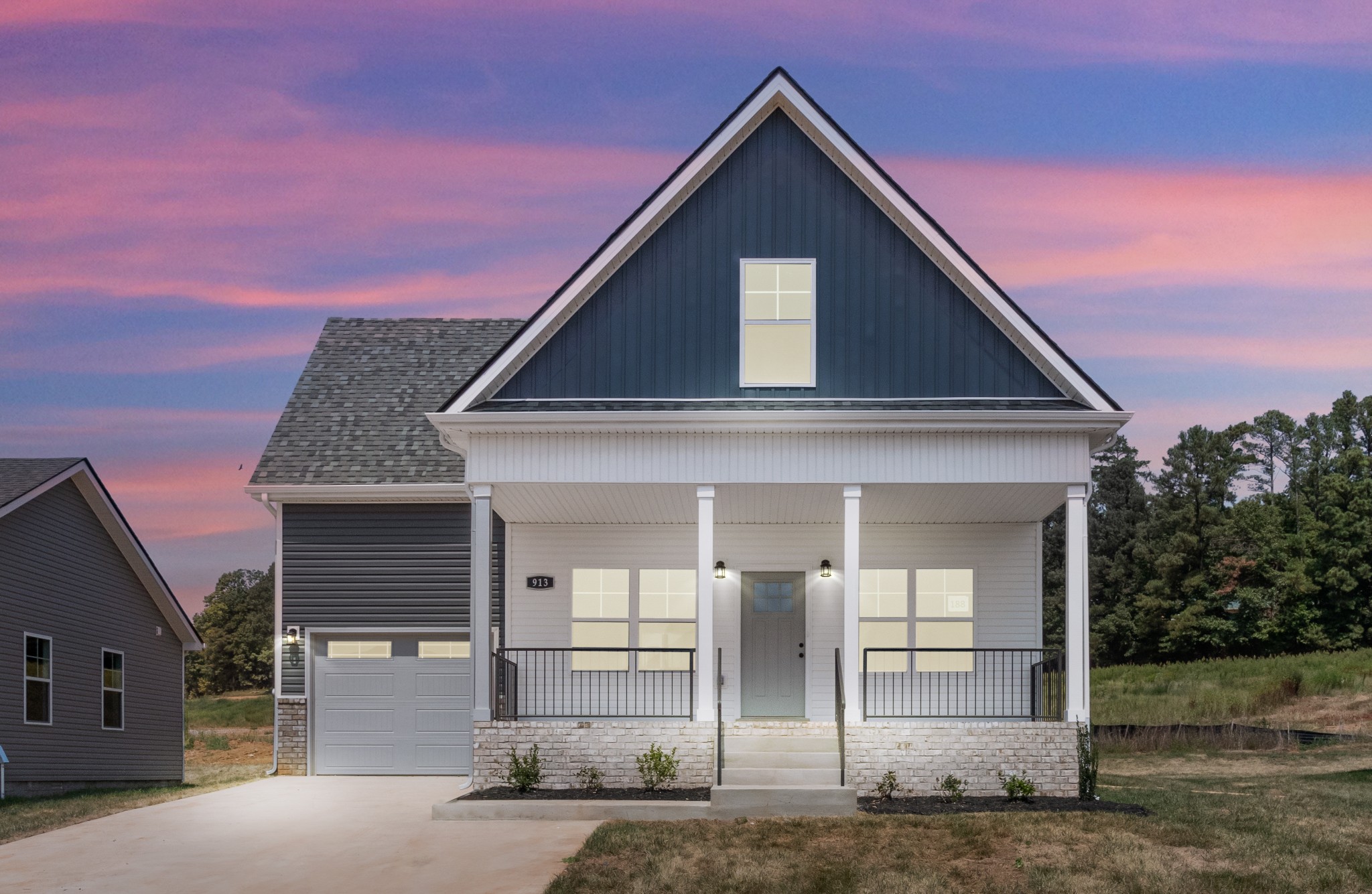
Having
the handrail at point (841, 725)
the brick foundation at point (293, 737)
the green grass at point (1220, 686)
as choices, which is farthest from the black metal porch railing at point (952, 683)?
the green grass at point (1220, 686)

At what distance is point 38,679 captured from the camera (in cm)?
1931

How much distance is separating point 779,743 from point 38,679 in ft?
37.1

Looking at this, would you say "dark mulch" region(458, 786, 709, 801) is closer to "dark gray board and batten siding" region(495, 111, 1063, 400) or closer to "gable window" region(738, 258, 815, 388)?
"dark gray board and batten siding" region(495, 111, 1063, 400)

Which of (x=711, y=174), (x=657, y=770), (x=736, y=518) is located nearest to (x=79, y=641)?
(x=736, y=518)

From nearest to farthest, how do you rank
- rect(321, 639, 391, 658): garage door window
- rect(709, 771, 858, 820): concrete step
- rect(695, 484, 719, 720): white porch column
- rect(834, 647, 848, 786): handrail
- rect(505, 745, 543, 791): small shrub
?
rect(709, 771, 858, 820): concrete step, rect(834, 647, 848, 786): handrail, rect(505, 745, 543, 791): small shrub, rect(695, 484, 719, 720): white porch column, rect(321, 639, 391, 658): garage door window

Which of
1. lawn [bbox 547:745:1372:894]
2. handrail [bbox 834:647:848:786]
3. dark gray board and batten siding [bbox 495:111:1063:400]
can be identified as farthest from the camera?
dark gray board and batten siding [bbox 495:111:1063:400]

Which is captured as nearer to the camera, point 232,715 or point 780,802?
point 780,802

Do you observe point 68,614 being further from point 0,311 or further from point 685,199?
point 685,199

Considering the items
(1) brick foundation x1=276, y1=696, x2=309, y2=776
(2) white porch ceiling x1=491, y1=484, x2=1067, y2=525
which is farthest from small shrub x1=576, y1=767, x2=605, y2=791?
(1) brick foundation x1=276, y1=696, x2=309, y2=776

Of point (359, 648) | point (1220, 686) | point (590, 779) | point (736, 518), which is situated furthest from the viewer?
point (1220, 686)

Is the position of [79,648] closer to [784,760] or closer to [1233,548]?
[784,760]

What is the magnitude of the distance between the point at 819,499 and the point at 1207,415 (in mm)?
41711

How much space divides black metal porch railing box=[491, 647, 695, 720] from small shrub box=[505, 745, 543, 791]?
2.59m

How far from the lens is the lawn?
10773 mm
